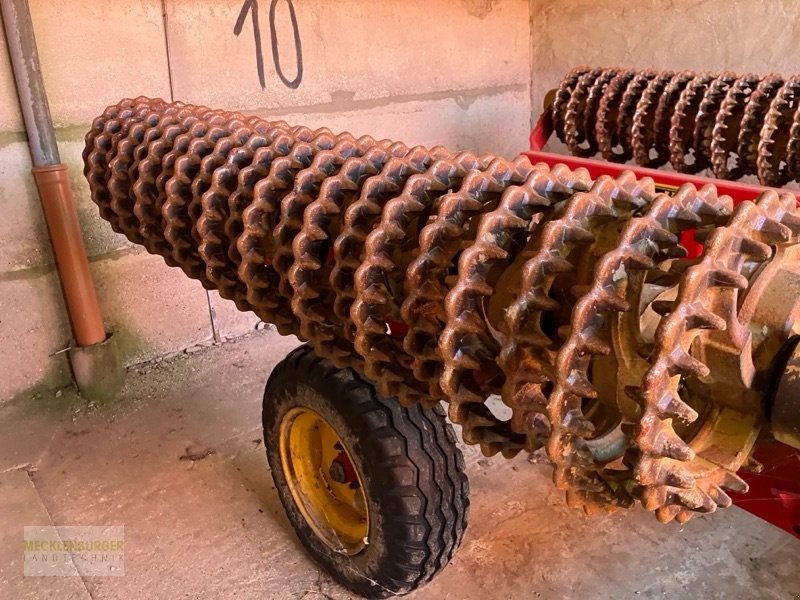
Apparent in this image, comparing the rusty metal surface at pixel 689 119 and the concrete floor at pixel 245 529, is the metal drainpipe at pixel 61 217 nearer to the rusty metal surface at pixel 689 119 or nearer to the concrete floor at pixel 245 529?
the concrete floor at pixel 245 529

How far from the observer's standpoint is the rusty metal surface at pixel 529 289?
757 millimetres

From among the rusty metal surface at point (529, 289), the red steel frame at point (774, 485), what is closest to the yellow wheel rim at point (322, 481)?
the rusty metal surface at point (529, 289)

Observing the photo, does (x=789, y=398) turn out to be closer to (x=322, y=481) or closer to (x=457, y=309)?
(x=457, y=309)

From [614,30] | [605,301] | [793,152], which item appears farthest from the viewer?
[614,30]

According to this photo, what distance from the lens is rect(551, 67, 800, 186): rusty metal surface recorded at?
2.15m

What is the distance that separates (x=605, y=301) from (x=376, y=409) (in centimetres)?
70

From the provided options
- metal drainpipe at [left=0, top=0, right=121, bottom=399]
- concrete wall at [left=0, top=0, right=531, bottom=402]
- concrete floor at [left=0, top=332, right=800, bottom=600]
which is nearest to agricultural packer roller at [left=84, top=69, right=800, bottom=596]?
concrete floor at [left=0, top=332, right=800, bottom=600]

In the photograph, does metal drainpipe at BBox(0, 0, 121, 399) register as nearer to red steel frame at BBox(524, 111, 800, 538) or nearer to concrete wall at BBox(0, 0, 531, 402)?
concrete wall at BBox(0, 0, 531, 402)

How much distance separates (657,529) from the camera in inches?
69.7

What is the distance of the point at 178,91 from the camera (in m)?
2.59

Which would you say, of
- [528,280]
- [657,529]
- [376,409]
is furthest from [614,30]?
[528,280]

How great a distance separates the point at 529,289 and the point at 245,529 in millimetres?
1319

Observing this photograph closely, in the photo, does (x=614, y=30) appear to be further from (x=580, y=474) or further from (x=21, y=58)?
(x=580, y=474)

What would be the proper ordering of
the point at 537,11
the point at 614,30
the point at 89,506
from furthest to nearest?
the point at 537,11 < the point at 614,30 < the point at 89,506
